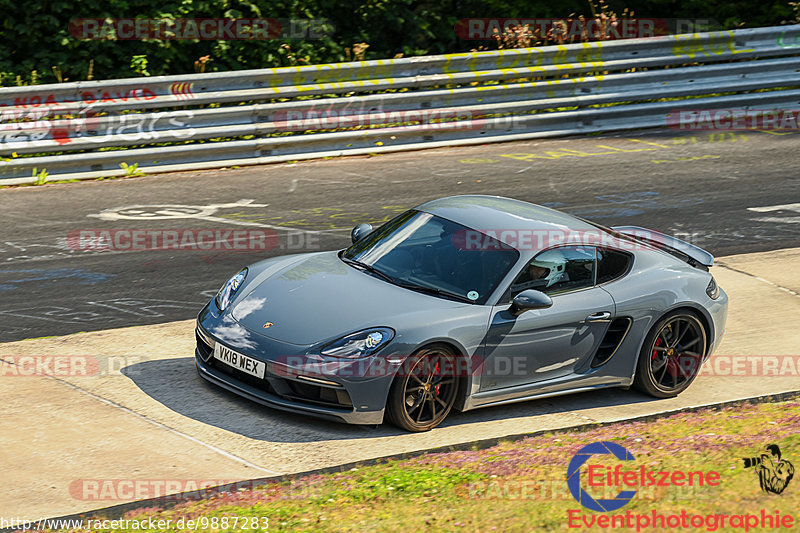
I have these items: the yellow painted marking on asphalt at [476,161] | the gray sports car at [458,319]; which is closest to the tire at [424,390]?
the gray sports car at [458,319]

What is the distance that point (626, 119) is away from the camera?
16.6m

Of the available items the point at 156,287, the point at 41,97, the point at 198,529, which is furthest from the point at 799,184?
the point at 198,529

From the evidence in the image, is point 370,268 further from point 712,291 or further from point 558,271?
point 712,291

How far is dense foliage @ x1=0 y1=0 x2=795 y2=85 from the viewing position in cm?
1464

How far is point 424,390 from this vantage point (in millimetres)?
6707

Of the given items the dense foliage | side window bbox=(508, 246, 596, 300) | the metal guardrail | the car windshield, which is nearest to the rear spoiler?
side window bbox=(508, 246, 596, 300)

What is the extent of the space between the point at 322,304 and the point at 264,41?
9826 mm

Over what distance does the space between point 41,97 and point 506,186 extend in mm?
6190

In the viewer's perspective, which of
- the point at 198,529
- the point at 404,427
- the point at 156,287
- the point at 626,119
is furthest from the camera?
the point at 626,119

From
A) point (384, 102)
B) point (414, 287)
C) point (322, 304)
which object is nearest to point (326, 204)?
point (384, 102)

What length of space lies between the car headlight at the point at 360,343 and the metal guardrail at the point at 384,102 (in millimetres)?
7828

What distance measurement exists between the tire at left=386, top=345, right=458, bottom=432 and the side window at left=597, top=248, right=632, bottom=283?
1.45m

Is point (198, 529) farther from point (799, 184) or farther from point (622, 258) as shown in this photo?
point (799, 184)

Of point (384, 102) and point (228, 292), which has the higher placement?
point (384, 102)
